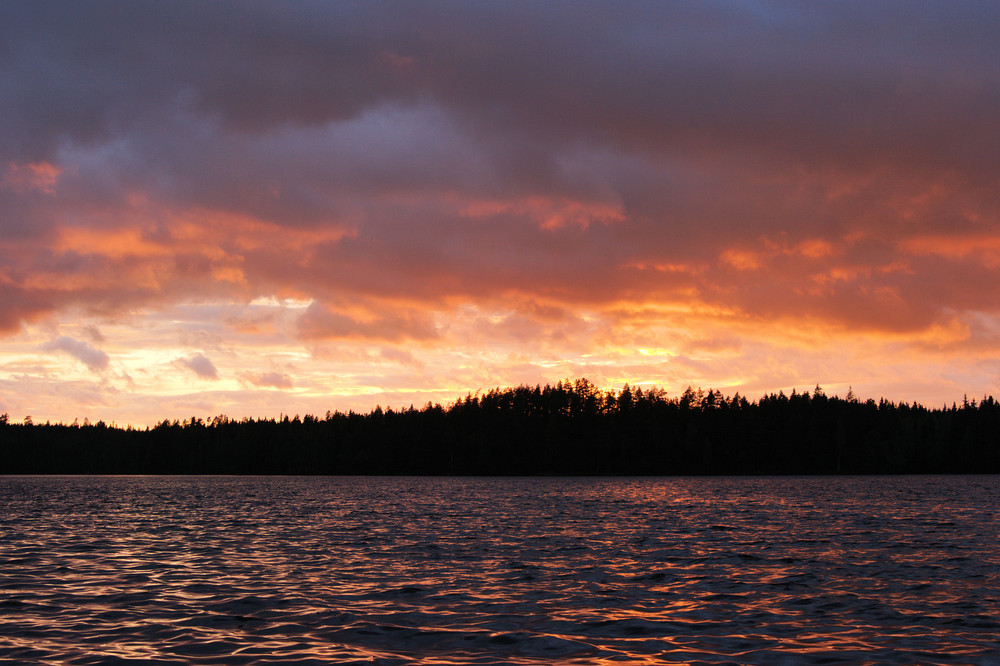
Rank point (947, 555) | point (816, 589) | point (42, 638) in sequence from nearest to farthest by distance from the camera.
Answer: point (42, 638)
point (816, 589)
point (947, 555)

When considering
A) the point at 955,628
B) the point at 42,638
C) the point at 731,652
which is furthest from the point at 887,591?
the point at 42,638

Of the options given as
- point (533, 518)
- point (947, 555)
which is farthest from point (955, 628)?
point (533, 518)

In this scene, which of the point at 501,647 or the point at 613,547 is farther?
the point at 613,547

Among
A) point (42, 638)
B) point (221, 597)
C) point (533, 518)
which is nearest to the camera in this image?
point (42, 638)

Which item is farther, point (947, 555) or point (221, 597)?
point (947, 555)

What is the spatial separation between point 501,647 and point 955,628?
11135 mm

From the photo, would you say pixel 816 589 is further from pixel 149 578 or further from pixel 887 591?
pixel 149 578

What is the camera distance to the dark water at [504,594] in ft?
58.3

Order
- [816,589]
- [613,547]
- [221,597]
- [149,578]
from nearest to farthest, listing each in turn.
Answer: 1. [221,597]
2. [816,589]
3. [149,578]
4. [613,547]

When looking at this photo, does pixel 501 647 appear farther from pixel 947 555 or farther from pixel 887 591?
pixel 947 555

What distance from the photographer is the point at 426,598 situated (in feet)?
80.0

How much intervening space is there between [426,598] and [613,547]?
16.3m

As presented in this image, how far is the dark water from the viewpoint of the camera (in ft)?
58.3

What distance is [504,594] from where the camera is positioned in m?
25.0
